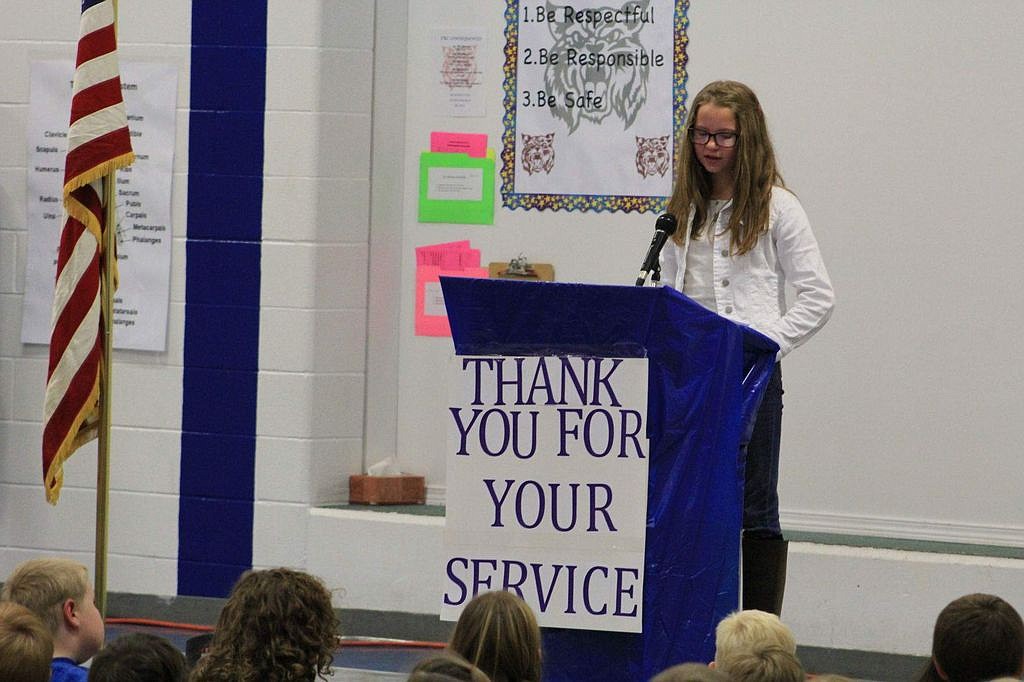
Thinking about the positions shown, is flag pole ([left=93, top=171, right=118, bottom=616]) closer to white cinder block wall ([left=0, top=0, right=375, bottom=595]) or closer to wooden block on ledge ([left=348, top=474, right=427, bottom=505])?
white cinder block wall ([left=0, top=0, right=375, bottom=595])

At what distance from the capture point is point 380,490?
4844 millimetres

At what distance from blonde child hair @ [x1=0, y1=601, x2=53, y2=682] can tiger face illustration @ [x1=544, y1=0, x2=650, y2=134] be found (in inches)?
117

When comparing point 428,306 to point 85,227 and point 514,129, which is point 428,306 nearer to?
point 514,129

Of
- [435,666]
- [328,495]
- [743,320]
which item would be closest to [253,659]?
[435,666]

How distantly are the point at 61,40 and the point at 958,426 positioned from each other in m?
3.08

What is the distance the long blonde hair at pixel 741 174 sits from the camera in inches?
127

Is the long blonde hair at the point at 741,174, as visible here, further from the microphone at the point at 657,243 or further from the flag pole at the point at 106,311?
the flag pole at the point at 106,311

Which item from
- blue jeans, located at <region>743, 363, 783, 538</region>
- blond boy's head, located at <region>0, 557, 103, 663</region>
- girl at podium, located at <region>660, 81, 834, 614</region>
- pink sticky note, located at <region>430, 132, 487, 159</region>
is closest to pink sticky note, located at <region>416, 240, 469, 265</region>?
pink sticky note, located at <region>430, 132, 487, 159</region>

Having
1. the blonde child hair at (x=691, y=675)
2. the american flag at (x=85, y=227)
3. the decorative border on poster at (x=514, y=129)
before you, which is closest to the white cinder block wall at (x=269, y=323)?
the decorative border on poster at (x=514, y=129)

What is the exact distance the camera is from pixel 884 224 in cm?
455

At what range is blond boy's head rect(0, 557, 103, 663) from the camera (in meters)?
2.69

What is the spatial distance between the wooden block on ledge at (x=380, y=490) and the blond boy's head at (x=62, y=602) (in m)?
2.09

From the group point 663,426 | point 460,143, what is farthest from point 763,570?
point 460,143

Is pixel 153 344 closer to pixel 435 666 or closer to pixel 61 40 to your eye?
pixel 61 40
